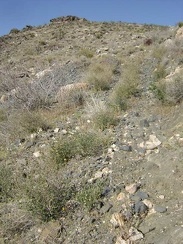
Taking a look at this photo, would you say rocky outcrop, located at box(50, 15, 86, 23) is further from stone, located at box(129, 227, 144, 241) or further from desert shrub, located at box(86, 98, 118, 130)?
stone, located at box(129, 227, 144, 241)

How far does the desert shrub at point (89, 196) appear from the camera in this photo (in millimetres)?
4305

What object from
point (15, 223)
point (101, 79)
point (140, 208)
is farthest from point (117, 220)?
point (101, 79)

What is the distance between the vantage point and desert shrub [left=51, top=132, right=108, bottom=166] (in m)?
5.66

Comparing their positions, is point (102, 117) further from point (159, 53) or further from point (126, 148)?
point (159, 53)

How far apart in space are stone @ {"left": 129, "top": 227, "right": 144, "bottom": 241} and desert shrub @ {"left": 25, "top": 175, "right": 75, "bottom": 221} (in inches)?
38.2

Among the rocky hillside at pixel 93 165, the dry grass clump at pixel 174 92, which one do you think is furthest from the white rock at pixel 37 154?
the dry grass clump at pixel 174 92

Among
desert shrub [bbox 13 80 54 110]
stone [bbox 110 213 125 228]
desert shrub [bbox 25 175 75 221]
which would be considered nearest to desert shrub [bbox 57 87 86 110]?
desert shrub [bbox 13 80 54 110]

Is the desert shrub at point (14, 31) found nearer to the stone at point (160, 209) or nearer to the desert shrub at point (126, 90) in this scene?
the desert shrub at point (126, 90)

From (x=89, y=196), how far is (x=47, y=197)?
494mm

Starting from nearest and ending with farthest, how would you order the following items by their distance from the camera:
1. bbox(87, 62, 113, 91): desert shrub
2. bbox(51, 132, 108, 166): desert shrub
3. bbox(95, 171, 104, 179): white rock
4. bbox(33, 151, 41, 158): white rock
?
bbox(95, 171, 104, 179): white rock < bbox(51, 132, 108, 166): desert shrub < bbox(33, 151, 41, 158): white rock < bbox(87, 62, 113, 91): desert shrub

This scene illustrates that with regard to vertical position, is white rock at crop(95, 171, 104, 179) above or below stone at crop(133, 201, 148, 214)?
above

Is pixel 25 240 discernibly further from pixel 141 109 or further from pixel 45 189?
pixel 141 109

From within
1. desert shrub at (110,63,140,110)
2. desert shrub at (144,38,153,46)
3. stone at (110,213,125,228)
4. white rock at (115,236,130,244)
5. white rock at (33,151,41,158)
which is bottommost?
white rock at (115,236,130,244)

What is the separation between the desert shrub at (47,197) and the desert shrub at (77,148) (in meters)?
1.00
